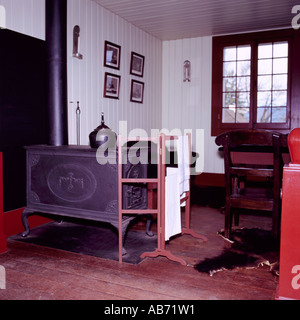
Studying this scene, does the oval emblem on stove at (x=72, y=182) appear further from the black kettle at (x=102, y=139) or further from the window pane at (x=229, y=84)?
the window pane at (x=229, y=84)

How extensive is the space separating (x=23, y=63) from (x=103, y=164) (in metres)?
1.38

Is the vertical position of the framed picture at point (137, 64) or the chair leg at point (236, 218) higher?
the framed picture at point (137, 64)

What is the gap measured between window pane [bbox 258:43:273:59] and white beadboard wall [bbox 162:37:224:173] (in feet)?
2.72

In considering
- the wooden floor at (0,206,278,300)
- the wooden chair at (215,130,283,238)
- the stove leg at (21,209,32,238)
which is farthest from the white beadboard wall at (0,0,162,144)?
the wooden chair at (215,130,283,238)

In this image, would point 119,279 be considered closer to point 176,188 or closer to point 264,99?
point 176,188

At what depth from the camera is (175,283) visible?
2293mm

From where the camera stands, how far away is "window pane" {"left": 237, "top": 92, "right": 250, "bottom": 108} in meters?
5.84

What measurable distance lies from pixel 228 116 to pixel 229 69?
804mm

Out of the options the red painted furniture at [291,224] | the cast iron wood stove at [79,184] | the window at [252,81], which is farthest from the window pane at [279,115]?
the red painted furniture at [291,224]

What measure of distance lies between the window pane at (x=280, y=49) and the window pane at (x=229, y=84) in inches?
30.3

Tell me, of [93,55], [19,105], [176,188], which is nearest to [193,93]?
[93,55]

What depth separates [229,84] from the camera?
5953mm

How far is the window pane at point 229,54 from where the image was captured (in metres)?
5.88
